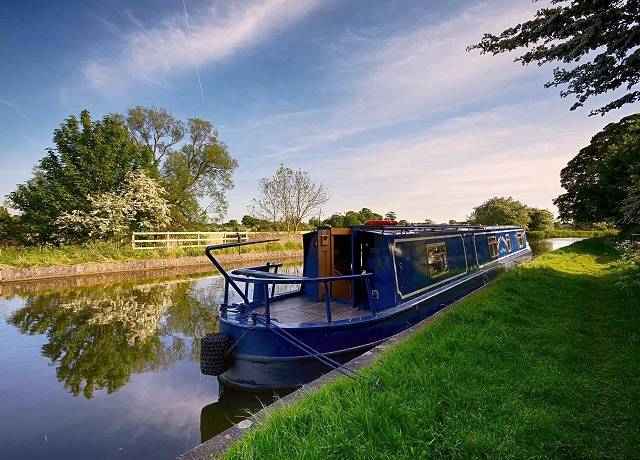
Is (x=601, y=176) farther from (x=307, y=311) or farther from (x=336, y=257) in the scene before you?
(x=307, y=311)

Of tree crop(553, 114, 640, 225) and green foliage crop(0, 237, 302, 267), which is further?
green foliage crop(0, 237, 302, 267)

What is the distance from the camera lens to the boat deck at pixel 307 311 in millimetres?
5727

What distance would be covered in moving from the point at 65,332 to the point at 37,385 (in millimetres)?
2642

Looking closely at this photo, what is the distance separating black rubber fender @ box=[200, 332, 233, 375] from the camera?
501cm

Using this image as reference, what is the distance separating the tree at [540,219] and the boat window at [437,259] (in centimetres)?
4590

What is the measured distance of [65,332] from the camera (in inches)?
287

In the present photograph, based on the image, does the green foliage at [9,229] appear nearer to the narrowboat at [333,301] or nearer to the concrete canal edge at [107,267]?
the concrete canal edge at [107,267]

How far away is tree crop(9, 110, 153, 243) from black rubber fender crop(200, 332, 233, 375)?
58.7 ft

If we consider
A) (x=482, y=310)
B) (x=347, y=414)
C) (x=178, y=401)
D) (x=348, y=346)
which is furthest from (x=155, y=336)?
(x=482, y=310)

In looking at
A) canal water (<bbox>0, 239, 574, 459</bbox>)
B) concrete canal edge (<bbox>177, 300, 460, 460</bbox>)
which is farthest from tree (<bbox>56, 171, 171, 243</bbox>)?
concrete canal edge (<bbox>177, 300, 460, 460</bbox>)

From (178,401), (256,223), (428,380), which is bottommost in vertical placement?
(178,401)

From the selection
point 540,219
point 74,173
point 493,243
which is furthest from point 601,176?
point 540,219

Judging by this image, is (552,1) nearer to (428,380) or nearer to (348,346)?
(428,380)

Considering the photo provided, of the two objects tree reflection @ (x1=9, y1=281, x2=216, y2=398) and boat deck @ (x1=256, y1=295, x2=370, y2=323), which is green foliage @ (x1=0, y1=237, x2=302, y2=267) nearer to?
tree reflection @ (x1=9, y1=281, x2=216, y2=398)
